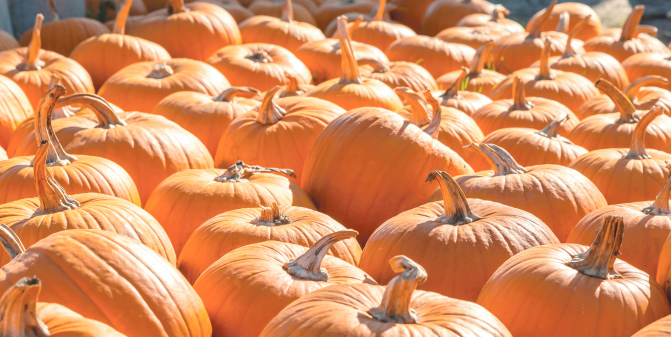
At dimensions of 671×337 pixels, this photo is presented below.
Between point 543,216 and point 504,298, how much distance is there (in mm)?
938

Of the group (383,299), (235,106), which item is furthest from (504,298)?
(235,106)

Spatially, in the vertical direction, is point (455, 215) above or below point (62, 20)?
above

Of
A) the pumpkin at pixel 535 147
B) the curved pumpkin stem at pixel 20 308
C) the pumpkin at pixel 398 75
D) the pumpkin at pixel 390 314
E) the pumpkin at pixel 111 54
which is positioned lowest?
the pumpkin at pixel 111 54

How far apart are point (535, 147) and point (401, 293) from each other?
7.68 feet

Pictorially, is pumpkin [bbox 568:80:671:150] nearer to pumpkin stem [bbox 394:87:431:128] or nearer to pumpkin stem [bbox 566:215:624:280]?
pumpkin stem [bbox 394:87:431:128]

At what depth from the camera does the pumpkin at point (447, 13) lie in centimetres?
856

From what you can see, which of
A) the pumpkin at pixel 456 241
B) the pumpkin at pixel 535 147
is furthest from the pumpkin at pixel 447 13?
the pumpkin at pixel 456 241

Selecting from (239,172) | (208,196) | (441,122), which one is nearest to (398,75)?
(441,122)

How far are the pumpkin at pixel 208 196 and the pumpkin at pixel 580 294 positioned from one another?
51.2 inches

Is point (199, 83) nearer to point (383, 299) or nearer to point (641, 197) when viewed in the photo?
point (641, 197)

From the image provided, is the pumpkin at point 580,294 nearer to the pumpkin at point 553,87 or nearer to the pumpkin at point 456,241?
the pumpkin at point 456,241

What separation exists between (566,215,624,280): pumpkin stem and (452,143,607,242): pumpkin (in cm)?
84

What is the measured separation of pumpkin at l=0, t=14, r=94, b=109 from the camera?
16.0 feet

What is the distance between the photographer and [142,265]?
1.96 metres
